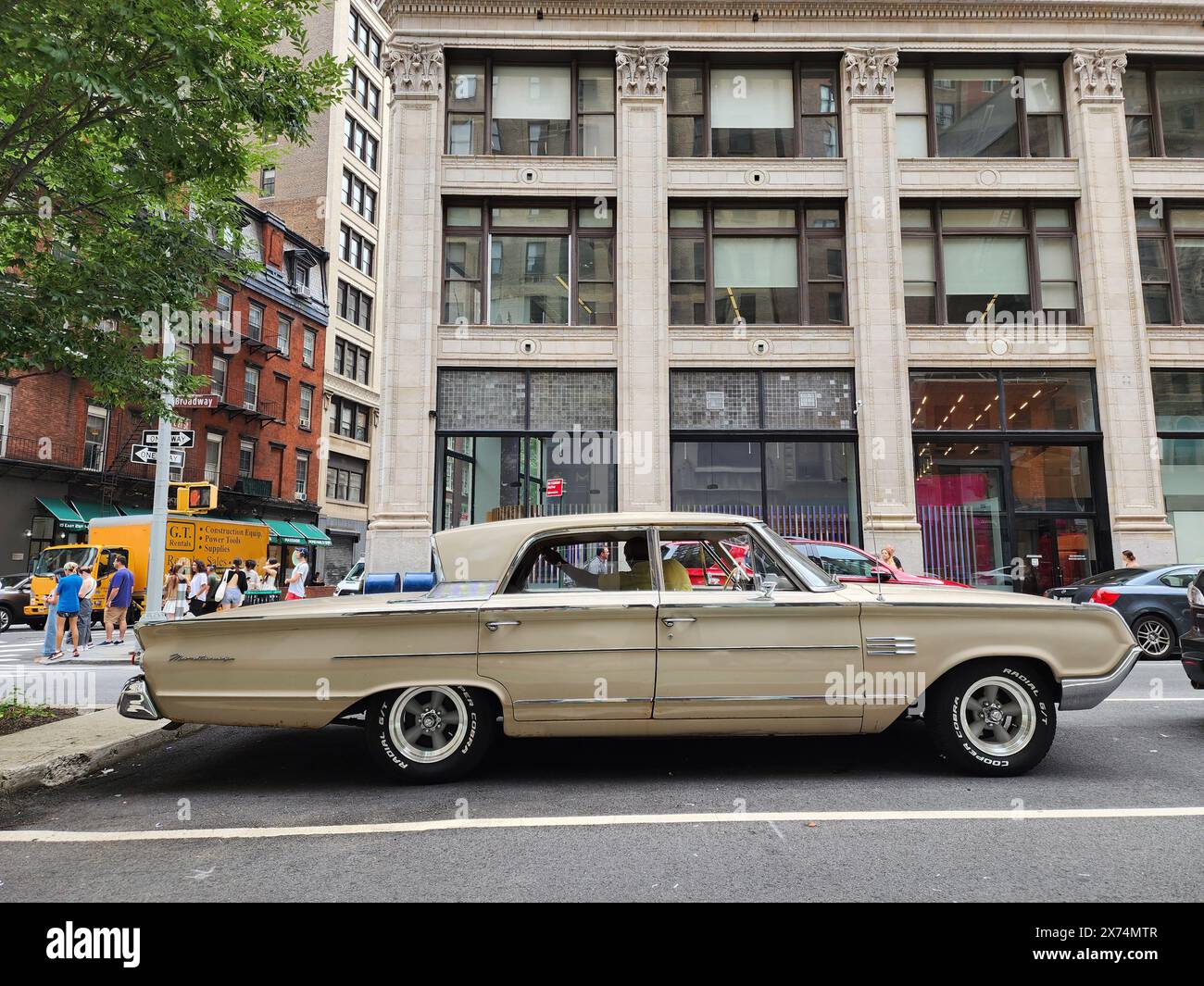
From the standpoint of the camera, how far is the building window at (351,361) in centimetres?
4581

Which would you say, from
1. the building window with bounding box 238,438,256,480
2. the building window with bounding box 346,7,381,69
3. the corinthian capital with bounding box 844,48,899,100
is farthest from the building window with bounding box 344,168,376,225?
the corinthian capital with bounding box 844,48,899,100

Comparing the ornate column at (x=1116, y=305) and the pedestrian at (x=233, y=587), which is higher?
the ornate column at (x=1116, y=305)

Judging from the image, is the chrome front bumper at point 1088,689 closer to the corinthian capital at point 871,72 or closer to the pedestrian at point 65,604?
the pedestrian at point 65,604

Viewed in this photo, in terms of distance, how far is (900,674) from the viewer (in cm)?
491

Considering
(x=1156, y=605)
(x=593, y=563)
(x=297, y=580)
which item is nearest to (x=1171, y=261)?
A: (x=1156, y=605)

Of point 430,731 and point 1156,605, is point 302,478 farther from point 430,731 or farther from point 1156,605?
point 430,731

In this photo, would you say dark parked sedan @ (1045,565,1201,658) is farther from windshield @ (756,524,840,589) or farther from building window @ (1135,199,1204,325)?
building window @ (1135,199,1204,325)

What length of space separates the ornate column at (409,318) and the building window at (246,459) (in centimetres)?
2379

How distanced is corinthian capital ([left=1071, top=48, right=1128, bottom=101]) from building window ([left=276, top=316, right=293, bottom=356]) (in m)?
36.0

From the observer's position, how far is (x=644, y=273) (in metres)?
18.4

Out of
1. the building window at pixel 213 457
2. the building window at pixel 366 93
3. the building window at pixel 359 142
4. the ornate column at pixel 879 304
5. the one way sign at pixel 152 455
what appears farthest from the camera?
the building window at pixel 366 93

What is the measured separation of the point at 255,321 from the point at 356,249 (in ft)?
34.6

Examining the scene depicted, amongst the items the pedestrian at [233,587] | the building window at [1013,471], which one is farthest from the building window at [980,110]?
the pedestrian at [233,587]
